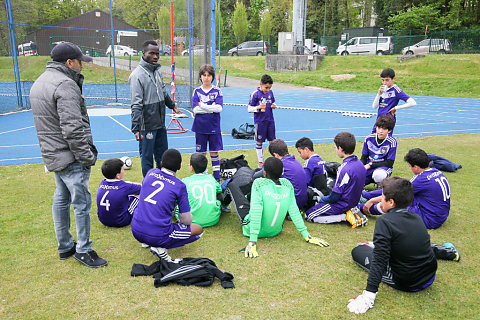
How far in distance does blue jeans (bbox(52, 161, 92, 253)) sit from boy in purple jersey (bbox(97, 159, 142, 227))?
2.39 feet

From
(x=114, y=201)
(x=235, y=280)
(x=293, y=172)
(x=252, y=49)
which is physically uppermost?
(x=252, y=49)

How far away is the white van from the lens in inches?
1437

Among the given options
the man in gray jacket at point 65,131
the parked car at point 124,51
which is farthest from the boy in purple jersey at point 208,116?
the parked car at point 124,51

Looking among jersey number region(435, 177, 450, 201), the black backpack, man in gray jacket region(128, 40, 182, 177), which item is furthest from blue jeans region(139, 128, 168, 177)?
the black backpack

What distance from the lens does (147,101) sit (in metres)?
5.68

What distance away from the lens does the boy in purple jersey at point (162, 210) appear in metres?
3.88

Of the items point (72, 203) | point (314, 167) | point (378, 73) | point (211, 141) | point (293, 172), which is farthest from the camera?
point (378, 73)

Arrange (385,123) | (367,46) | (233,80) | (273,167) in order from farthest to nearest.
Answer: (367,46)
(233,80)
(385,123)
(273,167)

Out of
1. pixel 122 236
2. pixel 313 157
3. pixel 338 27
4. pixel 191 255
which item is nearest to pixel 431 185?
pixel 313 157

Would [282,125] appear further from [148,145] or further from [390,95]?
[148,145]

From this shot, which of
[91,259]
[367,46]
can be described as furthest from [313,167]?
[367,46]

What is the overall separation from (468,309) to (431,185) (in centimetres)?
179

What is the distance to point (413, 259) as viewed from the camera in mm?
3346

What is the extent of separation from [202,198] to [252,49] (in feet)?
135
